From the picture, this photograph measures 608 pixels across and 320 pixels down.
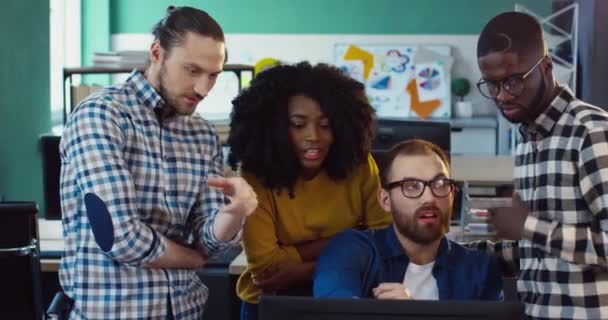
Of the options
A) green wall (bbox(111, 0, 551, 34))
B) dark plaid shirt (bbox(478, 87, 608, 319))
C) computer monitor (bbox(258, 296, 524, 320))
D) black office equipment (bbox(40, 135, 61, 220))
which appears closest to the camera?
computer monitor (bbox(258, 296, 524, 320))

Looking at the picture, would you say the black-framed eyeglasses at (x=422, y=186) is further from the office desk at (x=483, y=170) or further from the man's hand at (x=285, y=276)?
the office desk at (x=483, y=170)

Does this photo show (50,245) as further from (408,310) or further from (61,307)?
(408,310)

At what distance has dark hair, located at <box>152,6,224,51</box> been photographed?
81.9 inches

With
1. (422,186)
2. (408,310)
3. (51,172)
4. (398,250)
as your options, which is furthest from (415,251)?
(51,172)

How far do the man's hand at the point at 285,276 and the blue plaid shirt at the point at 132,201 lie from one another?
313 mm

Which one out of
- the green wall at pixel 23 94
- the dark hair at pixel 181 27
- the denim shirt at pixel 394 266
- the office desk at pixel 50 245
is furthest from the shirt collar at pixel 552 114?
the green wall at pixel 23 94

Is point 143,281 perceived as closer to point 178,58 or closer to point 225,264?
point 178,58

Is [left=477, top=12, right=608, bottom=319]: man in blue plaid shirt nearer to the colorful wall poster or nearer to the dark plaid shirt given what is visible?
the dark plaid shirt

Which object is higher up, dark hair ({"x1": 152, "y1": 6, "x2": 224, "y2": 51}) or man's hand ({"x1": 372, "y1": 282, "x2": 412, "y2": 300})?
dark hair ({"x1": 152, "y1": 6, "x2": 224, "y2": 51})

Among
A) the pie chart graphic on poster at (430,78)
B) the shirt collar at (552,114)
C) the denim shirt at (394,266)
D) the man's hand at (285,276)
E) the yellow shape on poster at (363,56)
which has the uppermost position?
the yellow shape on poster at (363,56)

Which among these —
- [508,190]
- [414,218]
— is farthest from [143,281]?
[508,190]

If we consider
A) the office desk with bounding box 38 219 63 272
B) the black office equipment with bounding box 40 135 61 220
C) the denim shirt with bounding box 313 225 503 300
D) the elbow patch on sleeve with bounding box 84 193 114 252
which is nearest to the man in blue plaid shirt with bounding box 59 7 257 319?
the elbow patch on sleeve with bounding box 84 193 114 252

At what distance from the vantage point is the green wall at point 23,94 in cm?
536

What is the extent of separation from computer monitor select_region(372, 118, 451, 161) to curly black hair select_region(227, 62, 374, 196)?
1543 millimetres
